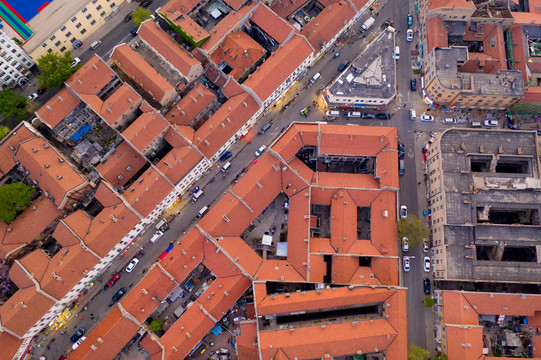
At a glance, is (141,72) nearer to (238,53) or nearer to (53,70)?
(53,70)

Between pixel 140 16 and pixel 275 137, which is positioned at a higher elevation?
pixel 140 16

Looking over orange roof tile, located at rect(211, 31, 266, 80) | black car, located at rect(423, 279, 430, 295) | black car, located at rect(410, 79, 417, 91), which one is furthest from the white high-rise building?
black car, located at rect(423, 279, 430, 295)

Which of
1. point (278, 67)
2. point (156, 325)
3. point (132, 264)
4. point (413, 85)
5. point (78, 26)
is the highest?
point (413, 85)

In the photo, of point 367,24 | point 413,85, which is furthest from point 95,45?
point 413,85

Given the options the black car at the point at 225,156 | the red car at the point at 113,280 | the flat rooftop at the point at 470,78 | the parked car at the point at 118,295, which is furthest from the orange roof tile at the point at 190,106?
the flat rooftop at the point at 470,78

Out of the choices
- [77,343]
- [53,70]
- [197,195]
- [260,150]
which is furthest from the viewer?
[260,150]

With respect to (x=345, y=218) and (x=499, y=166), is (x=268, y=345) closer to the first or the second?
(x=345, y=218)

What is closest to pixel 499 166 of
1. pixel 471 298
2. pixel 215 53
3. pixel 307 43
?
pixel 471 298
